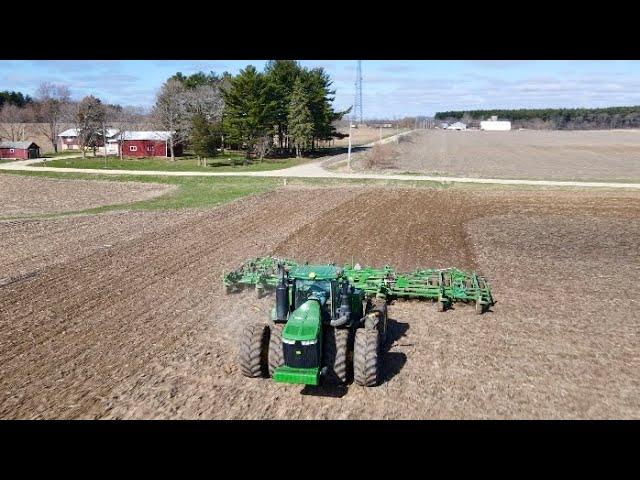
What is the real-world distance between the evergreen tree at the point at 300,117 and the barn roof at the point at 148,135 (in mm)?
14140

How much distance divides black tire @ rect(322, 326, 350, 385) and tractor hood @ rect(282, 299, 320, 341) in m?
0.58

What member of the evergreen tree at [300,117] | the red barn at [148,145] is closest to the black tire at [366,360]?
the evergreen tree at [300,117]

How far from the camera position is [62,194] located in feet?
114

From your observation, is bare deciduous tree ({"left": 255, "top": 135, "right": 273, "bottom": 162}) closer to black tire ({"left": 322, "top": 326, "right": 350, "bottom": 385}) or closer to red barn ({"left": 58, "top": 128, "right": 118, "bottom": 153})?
red barn ({"left": 58, "top": 128, "right": 118, "bottom": 153})

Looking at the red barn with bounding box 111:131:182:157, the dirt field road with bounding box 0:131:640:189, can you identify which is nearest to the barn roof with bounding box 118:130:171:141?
the red barn with bounding box 111:131:182:157

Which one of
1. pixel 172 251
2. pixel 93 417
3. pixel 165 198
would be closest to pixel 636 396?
pixel 93 417

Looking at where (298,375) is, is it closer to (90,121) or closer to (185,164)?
(185,164)

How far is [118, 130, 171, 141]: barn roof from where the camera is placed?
60875mm

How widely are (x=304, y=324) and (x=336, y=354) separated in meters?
0.88

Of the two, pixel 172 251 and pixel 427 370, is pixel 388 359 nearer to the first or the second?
pixel 427 370

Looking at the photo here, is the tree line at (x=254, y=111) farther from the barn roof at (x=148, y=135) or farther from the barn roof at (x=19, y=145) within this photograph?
the barn roof at (x=19, y=145)

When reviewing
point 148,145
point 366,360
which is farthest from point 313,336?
point 148,145

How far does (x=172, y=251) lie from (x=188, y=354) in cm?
867

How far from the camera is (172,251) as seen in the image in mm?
18828
